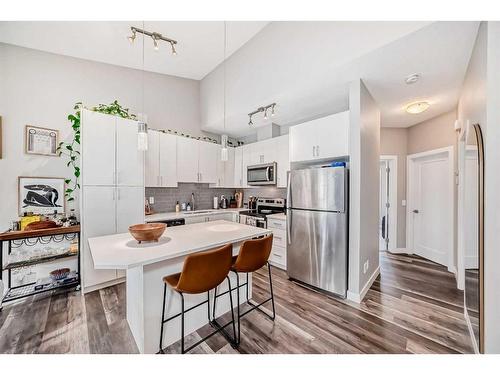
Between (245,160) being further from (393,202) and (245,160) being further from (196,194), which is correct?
(393,202)

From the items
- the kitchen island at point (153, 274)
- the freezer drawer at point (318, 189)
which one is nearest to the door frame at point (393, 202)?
the freezer drawer at point (318, 189)

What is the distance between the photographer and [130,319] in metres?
1.89

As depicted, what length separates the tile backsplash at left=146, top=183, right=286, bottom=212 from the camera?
12.5 ft

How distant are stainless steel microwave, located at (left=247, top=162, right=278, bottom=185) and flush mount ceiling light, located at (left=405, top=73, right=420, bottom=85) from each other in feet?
6.92

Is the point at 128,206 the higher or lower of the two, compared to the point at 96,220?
higher

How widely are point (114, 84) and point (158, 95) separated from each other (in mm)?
699

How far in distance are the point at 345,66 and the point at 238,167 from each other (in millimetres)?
2803

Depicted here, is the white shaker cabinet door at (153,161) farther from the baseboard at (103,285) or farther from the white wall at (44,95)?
the baseboard at (103,285)

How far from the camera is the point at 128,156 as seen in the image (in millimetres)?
2871

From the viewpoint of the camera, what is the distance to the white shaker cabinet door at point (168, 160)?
3.50m

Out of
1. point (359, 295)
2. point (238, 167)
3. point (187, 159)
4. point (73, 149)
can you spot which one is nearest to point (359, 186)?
point (359, 295)

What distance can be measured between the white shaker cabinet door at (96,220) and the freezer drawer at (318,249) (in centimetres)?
247

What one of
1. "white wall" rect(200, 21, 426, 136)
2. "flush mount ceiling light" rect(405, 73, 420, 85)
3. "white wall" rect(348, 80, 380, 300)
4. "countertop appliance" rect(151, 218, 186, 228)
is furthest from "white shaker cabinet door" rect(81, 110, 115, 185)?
A: "flush mount ceiling light" rect(405, 73, 420, 85)
